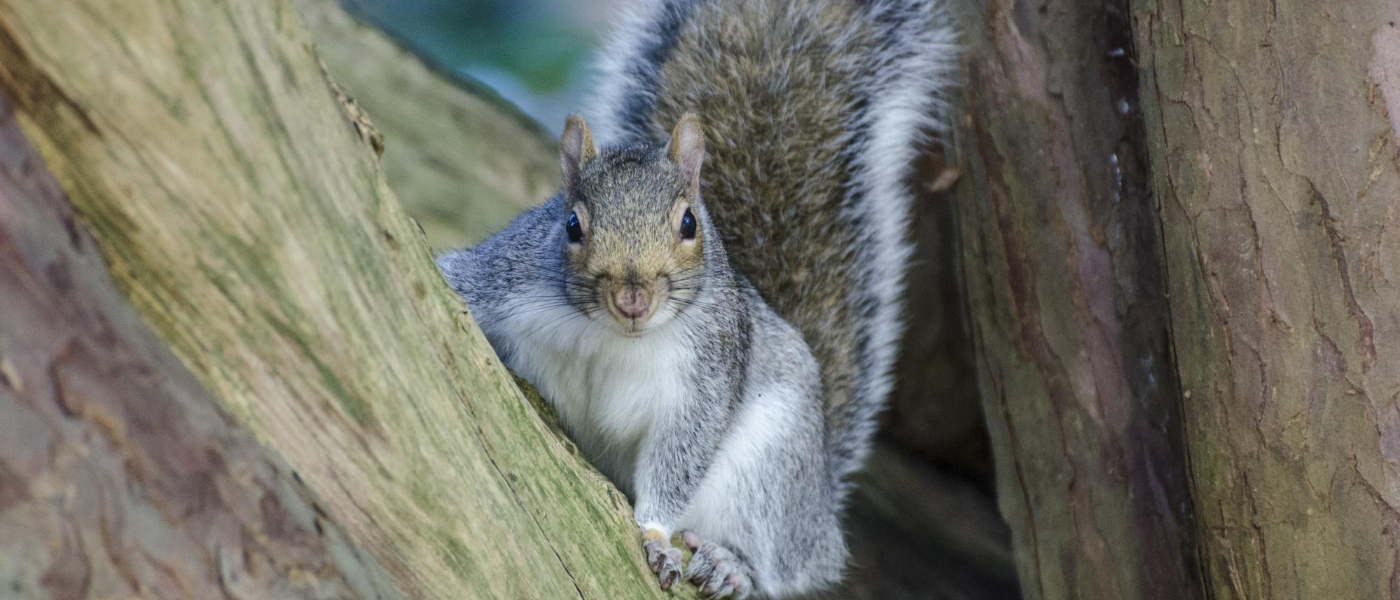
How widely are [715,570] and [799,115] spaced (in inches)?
32.0

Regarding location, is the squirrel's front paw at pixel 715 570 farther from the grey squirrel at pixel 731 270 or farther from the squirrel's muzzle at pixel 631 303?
the squirrel's muzzle at pixel 631 303

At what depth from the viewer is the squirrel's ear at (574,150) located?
154cm

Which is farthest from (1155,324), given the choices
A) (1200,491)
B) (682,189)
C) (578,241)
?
(578,241)

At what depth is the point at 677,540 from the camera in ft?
5.56

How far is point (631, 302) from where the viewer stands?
1.37 m

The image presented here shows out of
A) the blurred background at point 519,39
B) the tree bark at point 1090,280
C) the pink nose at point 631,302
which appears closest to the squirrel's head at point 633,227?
the pink nose at point 631,302

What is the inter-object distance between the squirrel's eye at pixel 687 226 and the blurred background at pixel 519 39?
1.15 meters

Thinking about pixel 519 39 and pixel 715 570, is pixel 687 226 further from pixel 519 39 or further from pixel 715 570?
pixel 519 39

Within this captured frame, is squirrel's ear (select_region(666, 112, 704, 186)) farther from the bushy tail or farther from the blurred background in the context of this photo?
the blurred background

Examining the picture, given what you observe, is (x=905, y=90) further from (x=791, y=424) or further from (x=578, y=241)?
(x=578, y=241)

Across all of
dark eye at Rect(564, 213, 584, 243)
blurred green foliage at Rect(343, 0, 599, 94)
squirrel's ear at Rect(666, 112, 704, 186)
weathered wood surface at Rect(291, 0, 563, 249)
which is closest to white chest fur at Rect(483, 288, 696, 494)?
dark eye at Rect(564, 213, 584, 243)

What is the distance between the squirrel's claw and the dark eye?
0.42 metres

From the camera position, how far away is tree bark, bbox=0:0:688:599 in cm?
77

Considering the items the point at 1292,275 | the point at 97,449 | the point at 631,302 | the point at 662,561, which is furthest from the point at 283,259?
the point at 1292,275
